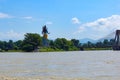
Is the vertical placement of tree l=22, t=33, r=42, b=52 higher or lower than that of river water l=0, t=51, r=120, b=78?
higher

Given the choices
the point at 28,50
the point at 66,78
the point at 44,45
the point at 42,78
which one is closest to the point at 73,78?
the point at 66,78

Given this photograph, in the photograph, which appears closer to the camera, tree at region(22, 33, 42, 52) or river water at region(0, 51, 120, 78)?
river water at region(0, 51, 120, 78)

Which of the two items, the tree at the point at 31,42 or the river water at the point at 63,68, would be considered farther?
the tree at the point at 31,42

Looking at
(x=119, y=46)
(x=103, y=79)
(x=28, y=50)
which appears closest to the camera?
(x=103, y=79)

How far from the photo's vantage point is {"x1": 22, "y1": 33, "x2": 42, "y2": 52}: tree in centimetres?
17612

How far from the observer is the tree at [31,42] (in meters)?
176

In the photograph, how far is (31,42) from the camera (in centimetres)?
17862

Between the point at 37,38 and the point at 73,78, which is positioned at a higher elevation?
the point at 37,38

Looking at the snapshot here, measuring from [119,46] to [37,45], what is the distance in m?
45.2

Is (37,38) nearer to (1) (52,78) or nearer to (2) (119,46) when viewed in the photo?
(2) (119,46)

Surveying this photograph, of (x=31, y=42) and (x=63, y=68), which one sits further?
(x=31, y=42)

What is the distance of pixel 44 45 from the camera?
200 metres

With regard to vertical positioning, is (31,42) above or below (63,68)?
above

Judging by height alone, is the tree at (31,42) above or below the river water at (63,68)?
above
